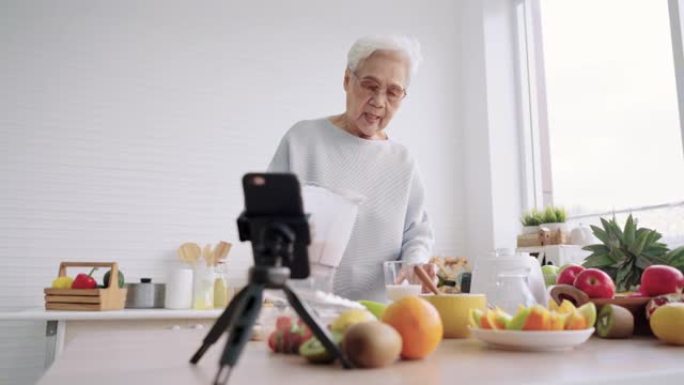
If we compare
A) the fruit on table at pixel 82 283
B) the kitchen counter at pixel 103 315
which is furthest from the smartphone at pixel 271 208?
the fruit on table at pixel 82 283

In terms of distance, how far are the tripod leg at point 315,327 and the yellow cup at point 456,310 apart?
36 centimetres

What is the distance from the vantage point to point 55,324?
7.55 ft

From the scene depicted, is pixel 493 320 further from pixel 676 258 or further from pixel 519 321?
pixel 676 258

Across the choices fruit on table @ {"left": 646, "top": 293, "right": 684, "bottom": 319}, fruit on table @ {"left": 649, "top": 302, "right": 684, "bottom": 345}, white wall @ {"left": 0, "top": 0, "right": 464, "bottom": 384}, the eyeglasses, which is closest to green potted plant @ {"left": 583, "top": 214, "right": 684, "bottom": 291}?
fruit on table @ {"left": 646, "top": 293, "right": 684, "bottom": 319}

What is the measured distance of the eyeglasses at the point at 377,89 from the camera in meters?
1.67

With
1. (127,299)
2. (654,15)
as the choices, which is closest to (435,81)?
(654,15)

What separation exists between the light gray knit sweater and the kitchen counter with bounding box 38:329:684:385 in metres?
0.86

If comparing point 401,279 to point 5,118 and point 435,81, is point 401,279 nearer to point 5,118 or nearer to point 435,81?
point 5,118

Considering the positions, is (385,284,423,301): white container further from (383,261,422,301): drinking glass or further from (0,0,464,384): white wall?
(0,0,464,384): white wall

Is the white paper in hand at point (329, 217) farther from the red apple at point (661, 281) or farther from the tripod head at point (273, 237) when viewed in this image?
the red apple at point (661, 281)

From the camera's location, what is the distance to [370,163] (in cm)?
176

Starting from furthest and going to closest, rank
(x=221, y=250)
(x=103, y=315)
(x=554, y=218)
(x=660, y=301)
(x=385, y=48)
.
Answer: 1. (x=554, y=218)
2. (x=221, y=250)
3. (x=103, y=315)
4. (x=385, y=48)
5. (x=660, y=301)

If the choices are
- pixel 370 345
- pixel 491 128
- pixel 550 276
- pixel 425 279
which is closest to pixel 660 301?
pixel 425 279

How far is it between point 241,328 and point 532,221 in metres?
2.92
